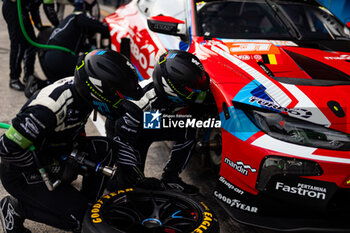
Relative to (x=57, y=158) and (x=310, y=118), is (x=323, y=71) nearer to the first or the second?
(x=310, y=118)

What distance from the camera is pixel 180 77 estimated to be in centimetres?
291

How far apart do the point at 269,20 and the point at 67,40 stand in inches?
95.7

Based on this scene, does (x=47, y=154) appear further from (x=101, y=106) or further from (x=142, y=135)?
(x=142, y=135)

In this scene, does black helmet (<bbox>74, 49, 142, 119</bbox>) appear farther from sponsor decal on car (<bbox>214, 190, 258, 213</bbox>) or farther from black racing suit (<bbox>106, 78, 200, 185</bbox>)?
sponsor decal on car (<bbox>214, 190, 258, 213</bbox>)

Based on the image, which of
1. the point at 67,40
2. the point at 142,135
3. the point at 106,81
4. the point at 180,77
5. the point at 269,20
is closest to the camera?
the point at 106,81

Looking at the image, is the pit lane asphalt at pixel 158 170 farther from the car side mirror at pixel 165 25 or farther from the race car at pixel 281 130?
the car side mirror at pixel 165 25

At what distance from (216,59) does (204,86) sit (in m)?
0.41

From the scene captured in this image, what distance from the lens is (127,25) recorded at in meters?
4.74

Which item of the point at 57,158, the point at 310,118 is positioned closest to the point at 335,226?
the point at 310,118

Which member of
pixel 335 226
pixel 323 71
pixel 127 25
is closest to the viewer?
pixel 335 226

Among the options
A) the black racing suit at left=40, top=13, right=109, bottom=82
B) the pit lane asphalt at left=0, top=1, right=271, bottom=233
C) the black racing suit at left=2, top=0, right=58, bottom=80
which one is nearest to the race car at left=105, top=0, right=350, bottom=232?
the pit lane asphalt at left=0, top=1, right=271, bottom=233

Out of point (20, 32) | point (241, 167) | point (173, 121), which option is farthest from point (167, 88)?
point (20, 32)

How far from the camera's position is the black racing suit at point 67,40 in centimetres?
503

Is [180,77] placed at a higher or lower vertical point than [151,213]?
higher
